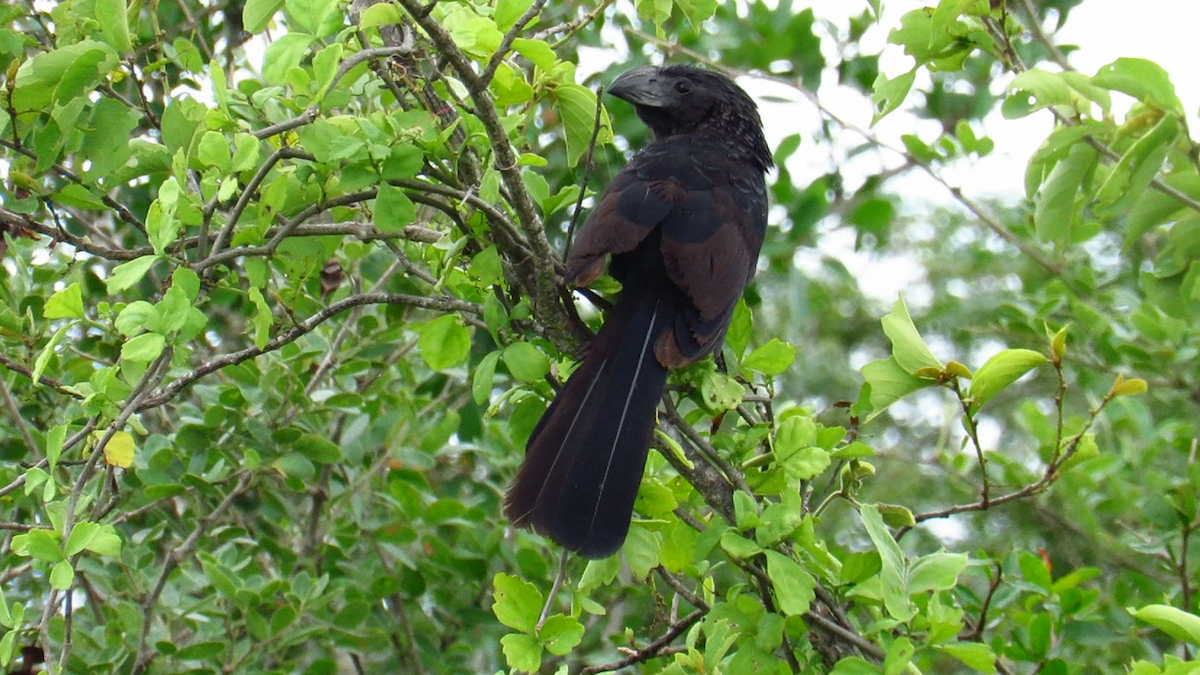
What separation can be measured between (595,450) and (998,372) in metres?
0.76

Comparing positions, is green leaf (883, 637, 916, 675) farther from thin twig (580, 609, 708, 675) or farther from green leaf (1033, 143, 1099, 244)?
green leaf (1033, 143, 1099, 244)

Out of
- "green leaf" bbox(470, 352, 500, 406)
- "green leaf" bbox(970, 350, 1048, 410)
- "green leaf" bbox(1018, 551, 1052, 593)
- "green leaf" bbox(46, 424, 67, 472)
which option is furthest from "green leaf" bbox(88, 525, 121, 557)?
"green leaf" bbox(1018, 551, 1052, 593)

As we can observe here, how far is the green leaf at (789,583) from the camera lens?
1.90m

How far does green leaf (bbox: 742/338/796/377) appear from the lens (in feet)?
7.61

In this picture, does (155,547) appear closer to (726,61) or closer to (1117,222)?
(726,61)

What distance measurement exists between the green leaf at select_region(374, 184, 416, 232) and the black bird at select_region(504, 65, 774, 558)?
421mm

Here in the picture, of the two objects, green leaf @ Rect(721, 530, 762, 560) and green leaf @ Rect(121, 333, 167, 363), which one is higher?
green leaf @ Rect(121, 333, 167, 363)

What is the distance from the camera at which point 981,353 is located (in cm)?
723

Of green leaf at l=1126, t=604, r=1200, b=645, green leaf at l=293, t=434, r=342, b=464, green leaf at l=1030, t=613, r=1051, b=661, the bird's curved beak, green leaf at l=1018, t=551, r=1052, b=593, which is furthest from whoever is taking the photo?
the bird's curved beak

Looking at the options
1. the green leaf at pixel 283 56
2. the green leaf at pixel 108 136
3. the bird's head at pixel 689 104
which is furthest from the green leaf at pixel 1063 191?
the green leaf at pixel 108 136

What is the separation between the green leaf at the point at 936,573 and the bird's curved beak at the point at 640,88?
1922 millimetres

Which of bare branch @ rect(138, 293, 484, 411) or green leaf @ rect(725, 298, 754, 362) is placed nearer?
bare branch @ rect(138, 293, 484, 411)

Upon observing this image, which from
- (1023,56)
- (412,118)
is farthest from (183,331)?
(1023,56)

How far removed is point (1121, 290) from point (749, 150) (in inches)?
71.4
